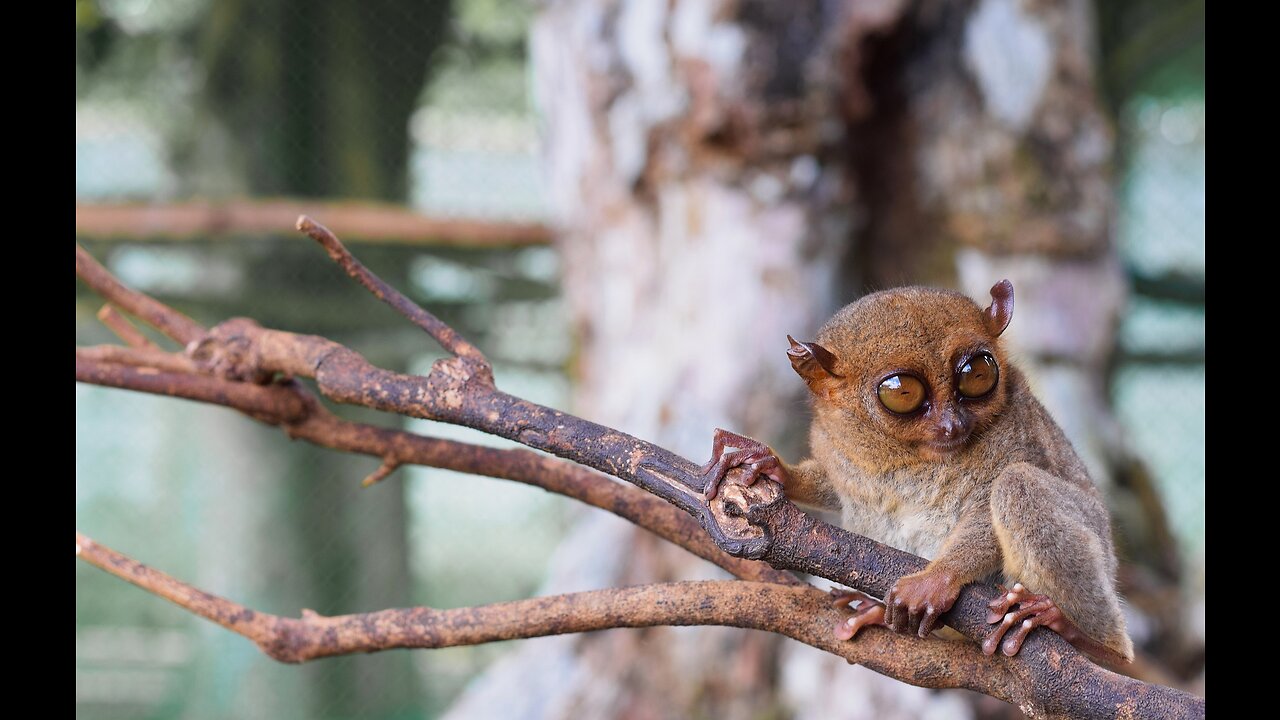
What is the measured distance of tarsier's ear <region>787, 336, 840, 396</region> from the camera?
1454 mm

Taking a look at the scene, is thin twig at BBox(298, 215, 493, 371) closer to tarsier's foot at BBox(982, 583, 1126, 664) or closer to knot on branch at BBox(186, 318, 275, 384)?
knot on branch at BBox(186, 318, 275, 384)

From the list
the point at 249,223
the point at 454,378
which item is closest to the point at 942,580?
the point at 454,378

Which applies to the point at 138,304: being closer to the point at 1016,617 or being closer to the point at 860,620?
the point at 860,620

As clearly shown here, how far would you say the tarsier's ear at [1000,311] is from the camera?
1.51m

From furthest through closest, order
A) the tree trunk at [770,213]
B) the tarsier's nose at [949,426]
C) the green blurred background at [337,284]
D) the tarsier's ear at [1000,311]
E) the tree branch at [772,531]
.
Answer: the green blurred background at [337,284] → the tree trunk at [770,213] → the tarsier's ear at [1000,311] → the tarsier's nose at [949,426] → the tree branch at [772,531]

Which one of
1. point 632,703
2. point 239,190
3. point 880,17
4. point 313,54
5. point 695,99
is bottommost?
point 632,703

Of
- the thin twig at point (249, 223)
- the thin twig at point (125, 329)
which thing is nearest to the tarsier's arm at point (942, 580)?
the thin twig at point (125, 329)

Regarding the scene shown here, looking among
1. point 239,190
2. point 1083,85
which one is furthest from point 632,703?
point 239,190

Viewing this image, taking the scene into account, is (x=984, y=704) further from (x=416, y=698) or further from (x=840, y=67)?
(x=416, y=698)

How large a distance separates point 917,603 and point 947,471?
0.34 metres

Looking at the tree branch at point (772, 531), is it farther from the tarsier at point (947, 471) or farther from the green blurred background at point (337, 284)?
the green blurred background at point (337, 284)

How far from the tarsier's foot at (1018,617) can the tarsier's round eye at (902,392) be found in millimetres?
257

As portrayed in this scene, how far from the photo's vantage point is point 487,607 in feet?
4.58

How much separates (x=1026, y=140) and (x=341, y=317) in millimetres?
2921
